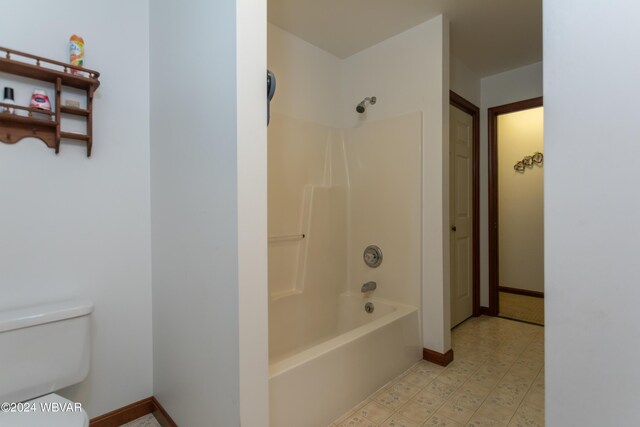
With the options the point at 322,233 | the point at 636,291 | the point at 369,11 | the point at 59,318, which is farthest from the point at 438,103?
the point at 59,318

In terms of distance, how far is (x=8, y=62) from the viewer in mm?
1210

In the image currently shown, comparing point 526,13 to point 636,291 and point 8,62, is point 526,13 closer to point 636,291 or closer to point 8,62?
point 636,291

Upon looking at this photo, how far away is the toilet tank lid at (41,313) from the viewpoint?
1164mm

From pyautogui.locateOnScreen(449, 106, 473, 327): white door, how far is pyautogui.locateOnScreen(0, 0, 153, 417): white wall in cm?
247

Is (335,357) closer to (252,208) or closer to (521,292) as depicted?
(252,208)

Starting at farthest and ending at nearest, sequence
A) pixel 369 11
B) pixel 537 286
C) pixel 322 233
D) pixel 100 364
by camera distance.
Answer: pixel 537 286, pixel 322 233, pixel 369 11, pixel 100 364

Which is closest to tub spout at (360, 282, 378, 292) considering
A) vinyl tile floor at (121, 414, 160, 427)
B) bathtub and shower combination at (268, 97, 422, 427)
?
bathtub and shower combination at (268, 97, 422, 427)

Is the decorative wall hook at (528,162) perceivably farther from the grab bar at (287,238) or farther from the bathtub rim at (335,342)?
the grab bar at (287,238)

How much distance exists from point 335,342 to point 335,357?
8 cm

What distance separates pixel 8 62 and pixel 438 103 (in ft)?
7.48

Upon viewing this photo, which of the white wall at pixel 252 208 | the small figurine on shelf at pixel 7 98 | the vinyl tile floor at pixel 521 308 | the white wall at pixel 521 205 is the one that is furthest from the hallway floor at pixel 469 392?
the small figurine on shelf at pixel 7 98

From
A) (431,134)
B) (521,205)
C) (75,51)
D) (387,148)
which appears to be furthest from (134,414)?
(521,205)

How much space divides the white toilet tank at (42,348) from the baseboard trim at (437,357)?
6.67 ft

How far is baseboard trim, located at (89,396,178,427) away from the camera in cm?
151
